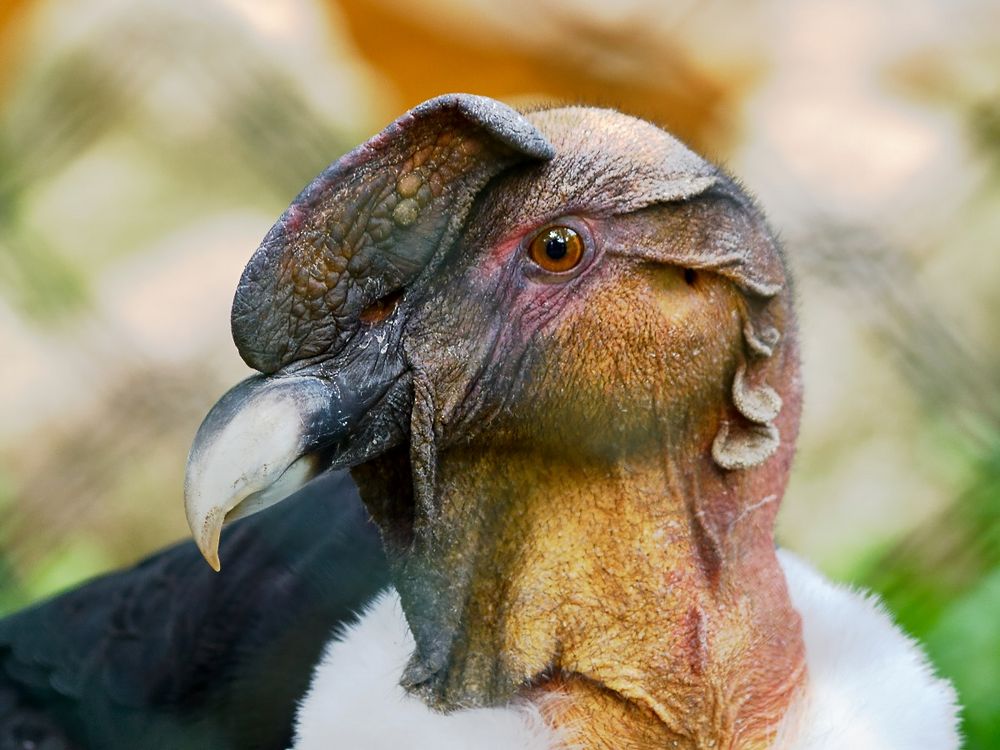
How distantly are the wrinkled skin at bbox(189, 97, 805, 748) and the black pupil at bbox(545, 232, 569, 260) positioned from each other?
26 millimetres

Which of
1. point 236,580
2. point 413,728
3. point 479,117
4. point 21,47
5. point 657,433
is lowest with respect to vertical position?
point 413,728

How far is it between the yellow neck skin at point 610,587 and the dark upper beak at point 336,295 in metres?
0.30

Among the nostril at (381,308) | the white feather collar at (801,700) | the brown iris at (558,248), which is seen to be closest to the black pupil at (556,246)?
the brown iris at (558,248)

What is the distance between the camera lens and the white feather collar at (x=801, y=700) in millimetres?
2238

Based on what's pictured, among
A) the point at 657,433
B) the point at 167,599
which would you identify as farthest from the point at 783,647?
the point at 167,599

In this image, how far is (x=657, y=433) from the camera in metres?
2.21

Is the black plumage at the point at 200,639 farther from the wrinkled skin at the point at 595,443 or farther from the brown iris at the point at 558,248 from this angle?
the brown iris at the point at 558,248

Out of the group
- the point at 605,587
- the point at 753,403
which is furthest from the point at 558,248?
the point at 605,587

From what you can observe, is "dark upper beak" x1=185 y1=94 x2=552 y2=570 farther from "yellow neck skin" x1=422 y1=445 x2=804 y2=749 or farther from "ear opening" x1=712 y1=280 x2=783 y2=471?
"ear opening" x1=712 y1=280 x2=783 y2=471

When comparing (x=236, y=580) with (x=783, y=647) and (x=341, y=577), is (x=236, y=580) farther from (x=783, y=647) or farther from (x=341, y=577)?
(x=783, y=647)

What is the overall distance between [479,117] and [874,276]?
3152 millimetres

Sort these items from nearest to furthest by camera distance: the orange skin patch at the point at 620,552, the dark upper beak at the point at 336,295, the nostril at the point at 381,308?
the dark upper beak at the point at 336,295 → the nostril at the point at 381,308 → the orange skin patch at the point at 620,552

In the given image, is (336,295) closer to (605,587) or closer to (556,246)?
(556,246)

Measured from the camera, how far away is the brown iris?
2.10 metres
